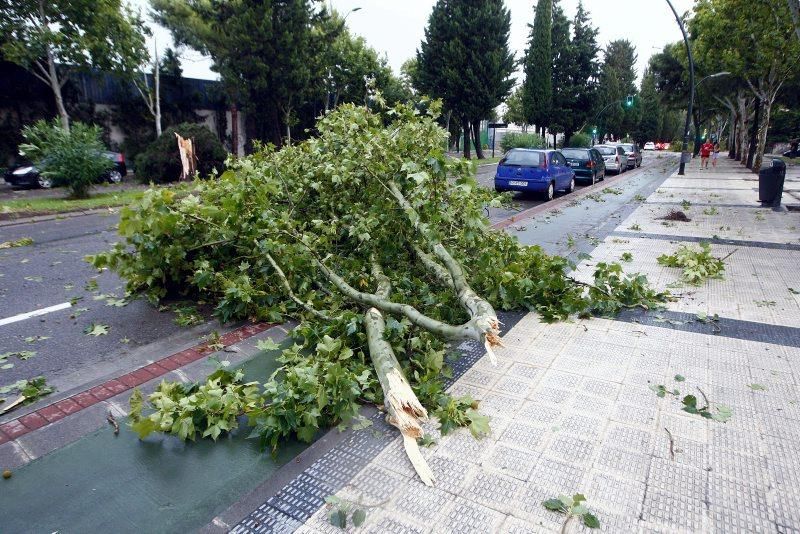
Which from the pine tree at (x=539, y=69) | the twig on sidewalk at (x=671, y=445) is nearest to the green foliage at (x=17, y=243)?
Answer: the twig on sidewalk at (x=671, y=445)

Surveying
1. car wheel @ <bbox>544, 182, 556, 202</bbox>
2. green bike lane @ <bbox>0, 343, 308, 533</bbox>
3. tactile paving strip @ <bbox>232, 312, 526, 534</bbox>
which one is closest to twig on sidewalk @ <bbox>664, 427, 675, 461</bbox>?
tactile paving strip @ <bbox>232, 312, 526, 534</bbox>

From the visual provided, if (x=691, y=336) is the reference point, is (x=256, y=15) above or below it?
above

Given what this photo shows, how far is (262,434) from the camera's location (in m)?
3.24

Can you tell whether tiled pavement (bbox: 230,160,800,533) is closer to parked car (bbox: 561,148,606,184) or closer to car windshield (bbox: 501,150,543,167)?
car windshield (bbox: 501,150,543,167)

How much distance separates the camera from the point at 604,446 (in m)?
3.12

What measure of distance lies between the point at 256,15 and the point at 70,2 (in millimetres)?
7760

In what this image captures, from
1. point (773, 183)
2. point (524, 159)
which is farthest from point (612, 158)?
point (773, 183)

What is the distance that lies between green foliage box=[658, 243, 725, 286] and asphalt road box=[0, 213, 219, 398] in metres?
6.20

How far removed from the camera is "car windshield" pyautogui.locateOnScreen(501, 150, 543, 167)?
1603 centimetres

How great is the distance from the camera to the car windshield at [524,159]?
52.6 feet

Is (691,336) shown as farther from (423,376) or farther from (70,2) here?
(70,2)

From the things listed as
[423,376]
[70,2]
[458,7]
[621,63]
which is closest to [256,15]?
[70,2]

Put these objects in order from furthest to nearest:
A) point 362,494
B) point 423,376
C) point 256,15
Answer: point 256,15 < point 423,376 < point 362,494

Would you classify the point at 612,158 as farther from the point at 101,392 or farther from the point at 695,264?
the point at 101,392
